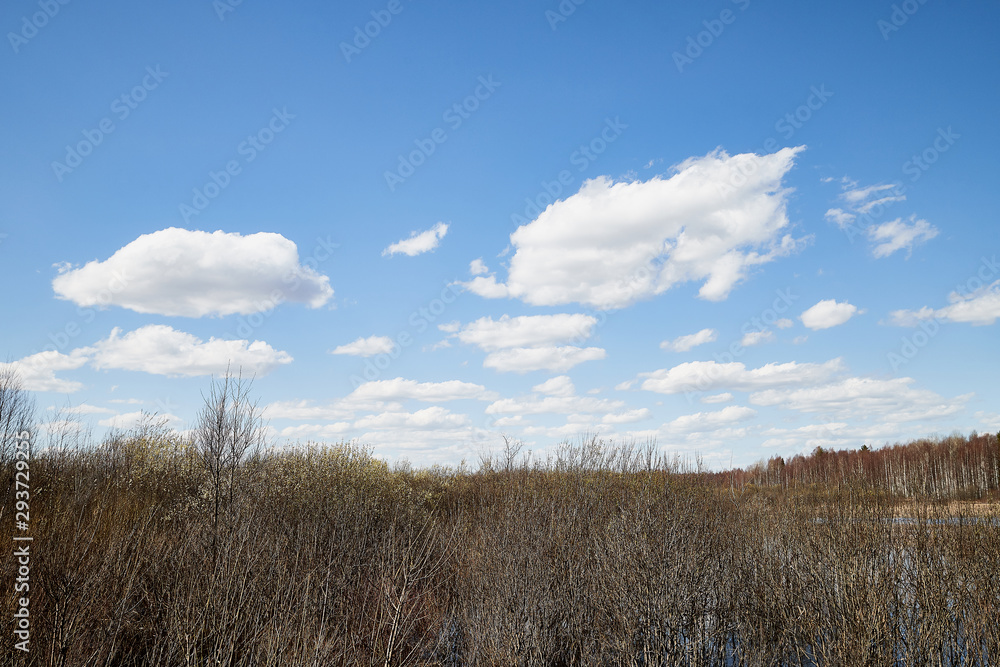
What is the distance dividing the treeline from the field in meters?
0.65

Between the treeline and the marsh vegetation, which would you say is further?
the treeline

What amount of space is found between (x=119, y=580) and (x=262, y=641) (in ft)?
7.43

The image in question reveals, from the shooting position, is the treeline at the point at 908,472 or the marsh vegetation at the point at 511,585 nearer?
the marsh vegetation at the point at 511,585

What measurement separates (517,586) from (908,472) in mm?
26984

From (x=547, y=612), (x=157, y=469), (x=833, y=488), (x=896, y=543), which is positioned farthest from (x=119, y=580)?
(x=833, y=488)

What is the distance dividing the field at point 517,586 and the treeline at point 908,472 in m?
0.65

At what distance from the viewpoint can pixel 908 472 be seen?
2847 centimetres

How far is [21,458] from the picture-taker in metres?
13.6

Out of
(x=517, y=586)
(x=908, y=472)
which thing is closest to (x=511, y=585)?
(x=517, y=586)

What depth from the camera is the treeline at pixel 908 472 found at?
14.9 metres

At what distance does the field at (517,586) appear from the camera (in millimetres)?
7891

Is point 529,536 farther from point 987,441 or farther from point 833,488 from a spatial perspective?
point 987,441

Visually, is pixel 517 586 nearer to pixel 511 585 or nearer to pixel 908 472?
pixel 511 585

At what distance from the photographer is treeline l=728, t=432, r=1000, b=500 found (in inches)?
587
